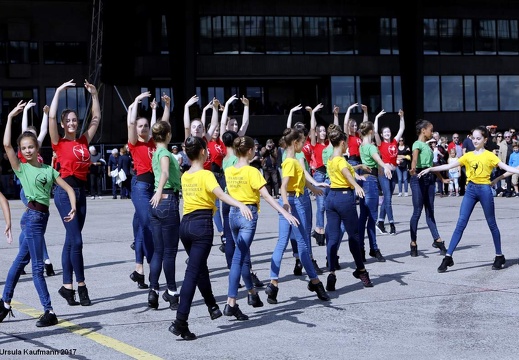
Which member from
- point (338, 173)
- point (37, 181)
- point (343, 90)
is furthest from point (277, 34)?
point (37, 181)

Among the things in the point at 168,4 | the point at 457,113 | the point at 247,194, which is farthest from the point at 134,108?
the point at 457,113

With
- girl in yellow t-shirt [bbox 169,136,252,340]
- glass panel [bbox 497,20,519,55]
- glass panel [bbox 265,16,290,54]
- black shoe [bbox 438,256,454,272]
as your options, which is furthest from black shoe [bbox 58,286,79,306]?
glass panel [bbox 497,20,519,55]

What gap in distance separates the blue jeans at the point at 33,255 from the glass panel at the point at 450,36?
4360cm

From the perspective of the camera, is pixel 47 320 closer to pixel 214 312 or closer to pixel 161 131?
pixel 214 312

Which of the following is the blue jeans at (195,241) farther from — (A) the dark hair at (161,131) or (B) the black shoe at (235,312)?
(A) the dark hair at (161,131)

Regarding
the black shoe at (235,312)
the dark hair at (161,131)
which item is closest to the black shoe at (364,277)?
the black shoe at (235,312)

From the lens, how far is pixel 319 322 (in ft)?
28.1

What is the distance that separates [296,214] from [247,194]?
1.77 metres

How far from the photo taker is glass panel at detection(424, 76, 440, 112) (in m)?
50.2

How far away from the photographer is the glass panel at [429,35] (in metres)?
49.7

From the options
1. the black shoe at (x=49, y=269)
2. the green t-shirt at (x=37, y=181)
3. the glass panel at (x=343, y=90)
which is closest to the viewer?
the green t-shirt at (x=37, y=181)

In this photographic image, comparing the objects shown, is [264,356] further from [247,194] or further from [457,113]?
[457,113]

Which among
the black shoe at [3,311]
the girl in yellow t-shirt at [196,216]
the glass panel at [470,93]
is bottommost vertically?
the black shoe at [3,311]

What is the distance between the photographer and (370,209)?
12.9 metres
